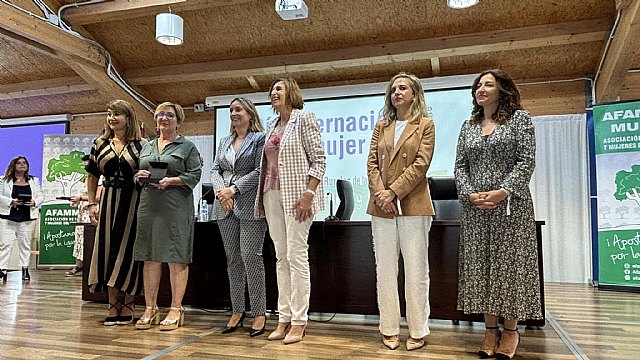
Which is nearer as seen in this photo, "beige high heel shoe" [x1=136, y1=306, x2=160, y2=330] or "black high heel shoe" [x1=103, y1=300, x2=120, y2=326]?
"beige high heel shoe" [x1=136, y1=306, x2=160, y2=330]

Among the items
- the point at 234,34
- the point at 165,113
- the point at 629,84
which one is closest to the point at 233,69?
the point at 234,34

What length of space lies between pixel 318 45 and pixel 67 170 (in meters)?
4.44

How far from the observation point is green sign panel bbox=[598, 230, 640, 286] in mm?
5098

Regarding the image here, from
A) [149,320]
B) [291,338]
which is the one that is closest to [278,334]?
[291,338]

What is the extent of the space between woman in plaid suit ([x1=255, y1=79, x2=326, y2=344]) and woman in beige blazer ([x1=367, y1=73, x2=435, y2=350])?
324mm

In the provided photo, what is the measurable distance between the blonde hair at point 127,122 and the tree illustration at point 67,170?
523 centimetres

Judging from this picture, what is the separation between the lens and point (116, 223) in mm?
3162

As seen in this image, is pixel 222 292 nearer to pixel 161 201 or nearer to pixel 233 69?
pixel 161 201

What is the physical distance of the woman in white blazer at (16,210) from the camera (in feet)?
19.1

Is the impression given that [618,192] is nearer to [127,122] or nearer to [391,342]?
[391,342]

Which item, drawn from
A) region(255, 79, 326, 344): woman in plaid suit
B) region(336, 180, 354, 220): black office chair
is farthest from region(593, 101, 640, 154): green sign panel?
region(255, 79, 326, 344): woman in plaid suit

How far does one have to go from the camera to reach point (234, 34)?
6703 mm

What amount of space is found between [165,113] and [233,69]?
4.15 meters

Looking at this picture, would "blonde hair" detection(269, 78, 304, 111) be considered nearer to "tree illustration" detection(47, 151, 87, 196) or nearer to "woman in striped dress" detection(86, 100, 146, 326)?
"woman in striped dress" detection(86, 100, 146, 326)
